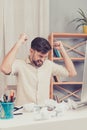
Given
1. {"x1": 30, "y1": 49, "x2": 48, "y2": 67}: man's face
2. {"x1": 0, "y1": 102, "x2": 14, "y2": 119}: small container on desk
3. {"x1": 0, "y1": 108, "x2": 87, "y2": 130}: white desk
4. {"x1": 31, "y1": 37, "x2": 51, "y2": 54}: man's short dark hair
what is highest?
{"x1": 31, "y1": 37, "x2": 51, "y2": 54}: man's short dark hair

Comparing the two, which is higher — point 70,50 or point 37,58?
point 70,50

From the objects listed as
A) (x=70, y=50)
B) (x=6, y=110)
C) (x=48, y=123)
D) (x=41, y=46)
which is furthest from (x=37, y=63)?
(x=70, y=50)

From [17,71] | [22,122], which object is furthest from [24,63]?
[22,122]

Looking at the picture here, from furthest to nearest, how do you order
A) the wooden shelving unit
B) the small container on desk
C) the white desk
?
the wooden shelving unit < the small container on desk < the white desk

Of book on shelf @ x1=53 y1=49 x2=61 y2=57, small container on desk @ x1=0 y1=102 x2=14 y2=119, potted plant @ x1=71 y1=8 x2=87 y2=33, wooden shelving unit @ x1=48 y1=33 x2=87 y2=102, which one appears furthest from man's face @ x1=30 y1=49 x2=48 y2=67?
potted plant @ x1=71 y1=8 x2=87 y2=33

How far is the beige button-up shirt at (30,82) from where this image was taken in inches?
88.1

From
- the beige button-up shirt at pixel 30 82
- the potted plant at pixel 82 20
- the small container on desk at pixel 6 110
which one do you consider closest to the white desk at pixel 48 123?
the small container on desk at pixel 6 110

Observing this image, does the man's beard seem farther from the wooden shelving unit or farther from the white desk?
the wooden shelving unit

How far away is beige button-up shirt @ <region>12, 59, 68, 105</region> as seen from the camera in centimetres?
224

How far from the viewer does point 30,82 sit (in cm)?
230

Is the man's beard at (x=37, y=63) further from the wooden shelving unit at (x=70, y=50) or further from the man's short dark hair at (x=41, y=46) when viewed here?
the wooden shelving unit at (x=70, y=50)

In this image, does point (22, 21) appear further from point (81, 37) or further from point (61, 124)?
point (61, 124)

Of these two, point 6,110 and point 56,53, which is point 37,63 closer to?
point 6,110

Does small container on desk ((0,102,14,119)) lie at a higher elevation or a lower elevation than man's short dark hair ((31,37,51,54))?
lower
